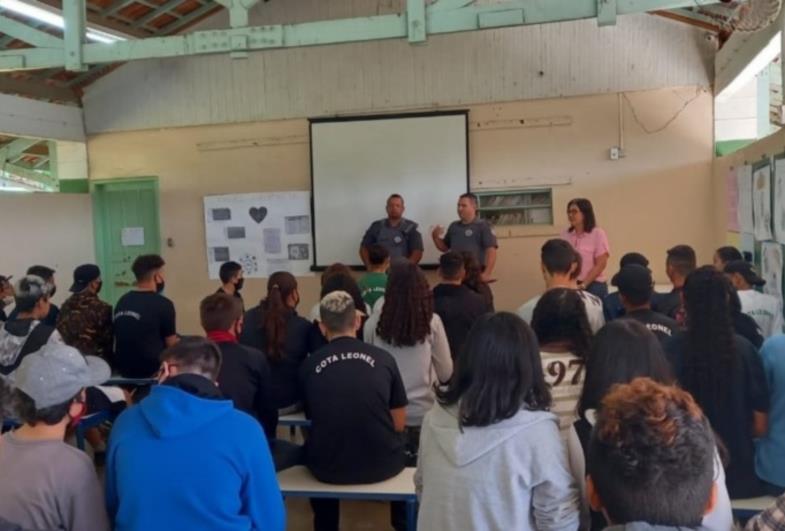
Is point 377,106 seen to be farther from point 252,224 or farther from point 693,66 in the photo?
point 693,66

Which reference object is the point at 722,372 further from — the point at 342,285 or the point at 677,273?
the point at 342,285

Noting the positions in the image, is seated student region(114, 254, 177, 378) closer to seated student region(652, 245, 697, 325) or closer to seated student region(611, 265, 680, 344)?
seated student region(611, 265, 680, 344)

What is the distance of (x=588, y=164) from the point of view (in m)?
6.02

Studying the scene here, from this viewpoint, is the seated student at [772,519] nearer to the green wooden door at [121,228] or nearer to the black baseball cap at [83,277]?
the black baseball cap at [83,277]

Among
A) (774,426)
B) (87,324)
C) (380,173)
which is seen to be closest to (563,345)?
(774,426)

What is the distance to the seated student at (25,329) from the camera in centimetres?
347

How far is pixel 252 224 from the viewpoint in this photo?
689 cm

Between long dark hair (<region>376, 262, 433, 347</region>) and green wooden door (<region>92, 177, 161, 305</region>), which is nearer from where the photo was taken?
long dark hair (<region>376, 262, 433, 347</region>)

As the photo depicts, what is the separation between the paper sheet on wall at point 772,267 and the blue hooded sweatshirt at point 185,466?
3.04m

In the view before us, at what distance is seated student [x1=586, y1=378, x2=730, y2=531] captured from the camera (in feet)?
3.59

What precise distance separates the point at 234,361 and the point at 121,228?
17.3 ft

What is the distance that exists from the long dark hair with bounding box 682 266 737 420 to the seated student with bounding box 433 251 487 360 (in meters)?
1.43

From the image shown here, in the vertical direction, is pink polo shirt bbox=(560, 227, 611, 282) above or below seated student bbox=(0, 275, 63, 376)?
above

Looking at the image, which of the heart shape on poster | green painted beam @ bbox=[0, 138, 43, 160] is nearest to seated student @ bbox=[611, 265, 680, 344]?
the heart shape on poster
